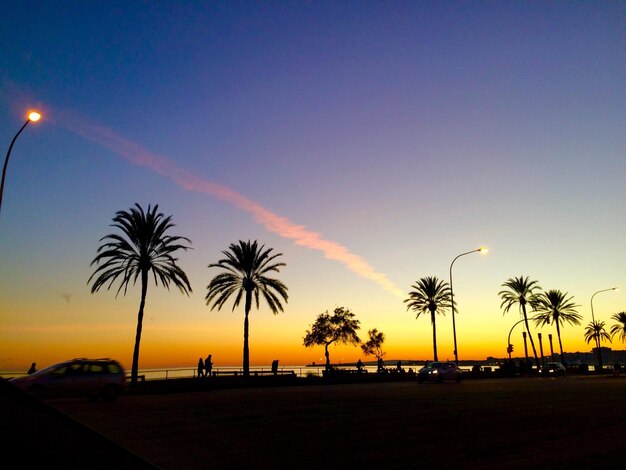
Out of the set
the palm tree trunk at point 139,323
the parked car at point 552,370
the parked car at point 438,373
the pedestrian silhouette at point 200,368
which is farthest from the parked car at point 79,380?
the parked car at point 552,370

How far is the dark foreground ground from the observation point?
8.17 m

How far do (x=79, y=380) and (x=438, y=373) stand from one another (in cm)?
2757

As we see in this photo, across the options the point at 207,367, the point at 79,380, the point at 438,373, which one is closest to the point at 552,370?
the point at 438,373

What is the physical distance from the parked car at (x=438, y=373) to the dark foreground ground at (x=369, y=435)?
2275 centimetres

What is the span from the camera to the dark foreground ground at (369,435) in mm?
8172

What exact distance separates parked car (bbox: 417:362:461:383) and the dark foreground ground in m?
22.8

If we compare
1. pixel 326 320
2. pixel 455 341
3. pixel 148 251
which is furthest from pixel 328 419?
pixel 326 320

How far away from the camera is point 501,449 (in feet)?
29.8

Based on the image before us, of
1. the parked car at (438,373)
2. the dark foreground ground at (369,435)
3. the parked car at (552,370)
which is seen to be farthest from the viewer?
the parked car at (552,370)

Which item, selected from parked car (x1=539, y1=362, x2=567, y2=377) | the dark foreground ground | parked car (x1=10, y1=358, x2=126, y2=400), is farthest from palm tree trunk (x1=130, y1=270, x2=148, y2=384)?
parked car (x1=539, y1=362, x2=567, y2=377)

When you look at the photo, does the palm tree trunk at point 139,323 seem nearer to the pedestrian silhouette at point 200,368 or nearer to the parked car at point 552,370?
the pedestrian silhouette at point 200,368

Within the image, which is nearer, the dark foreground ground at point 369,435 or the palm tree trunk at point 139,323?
the dark foreground ground at point 369,435

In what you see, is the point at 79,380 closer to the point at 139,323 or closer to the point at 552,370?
the point at 139,323

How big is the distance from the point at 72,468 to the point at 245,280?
139 ft
